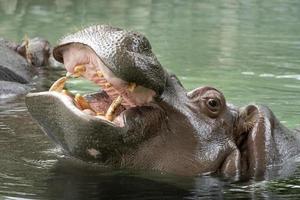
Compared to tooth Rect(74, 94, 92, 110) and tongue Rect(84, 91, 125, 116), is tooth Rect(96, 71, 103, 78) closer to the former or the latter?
tooth Rect(74, 94, 92, 110)

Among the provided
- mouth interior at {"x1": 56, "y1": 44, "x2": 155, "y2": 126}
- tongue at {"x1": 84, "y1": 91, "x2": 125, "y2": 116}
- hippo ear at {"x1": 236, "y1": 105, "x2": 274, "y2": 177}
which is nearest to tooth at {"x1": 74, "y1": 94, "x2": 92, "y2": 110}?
mouth interior at {"x1": 56, "y1": 44, "x2": 155, "y2": 126}

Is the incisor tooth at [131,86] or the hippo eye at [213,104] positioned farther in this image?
the hippo eye at [213,104]

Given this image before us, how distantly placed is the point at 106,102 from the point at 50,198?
79cm

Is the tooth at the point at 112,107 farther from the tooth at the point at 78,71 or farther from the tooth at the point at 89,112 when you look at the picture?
the tooth at the point at 78,71

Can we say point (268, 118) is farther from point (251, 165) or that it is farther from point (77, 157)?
point (77, 157)

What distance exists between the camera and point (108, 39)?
15.3 feet

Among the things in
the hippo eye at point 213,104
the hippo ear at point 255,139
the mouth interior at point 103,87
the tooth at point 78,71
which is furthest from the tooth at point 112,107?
the hippo ear at point 255,139

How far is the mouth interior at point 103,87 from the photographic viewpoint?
15.5ft

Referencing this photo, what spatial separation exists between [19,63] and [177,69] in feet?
8.52

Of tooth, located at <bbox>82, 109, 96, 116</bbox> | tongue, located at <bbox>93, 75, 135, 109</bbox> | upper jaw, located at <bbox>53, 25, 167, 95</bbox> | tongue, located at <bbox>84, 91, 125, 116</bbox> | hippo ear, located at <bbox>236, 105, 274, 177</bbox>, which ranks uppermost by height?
upper jaw, located at <bbox>53, 25, 167, 95</bbox>

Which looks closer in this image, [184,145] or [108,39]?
[108,39]

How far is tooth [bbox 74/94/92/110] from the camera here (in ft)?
15.8

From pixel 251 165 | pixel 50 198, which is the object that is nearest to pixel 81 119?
pixel 50 198

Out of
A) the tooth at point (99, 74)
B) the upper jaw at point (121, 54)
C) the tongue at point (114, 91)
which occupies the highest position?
the upper jaw at point (121, 54)
